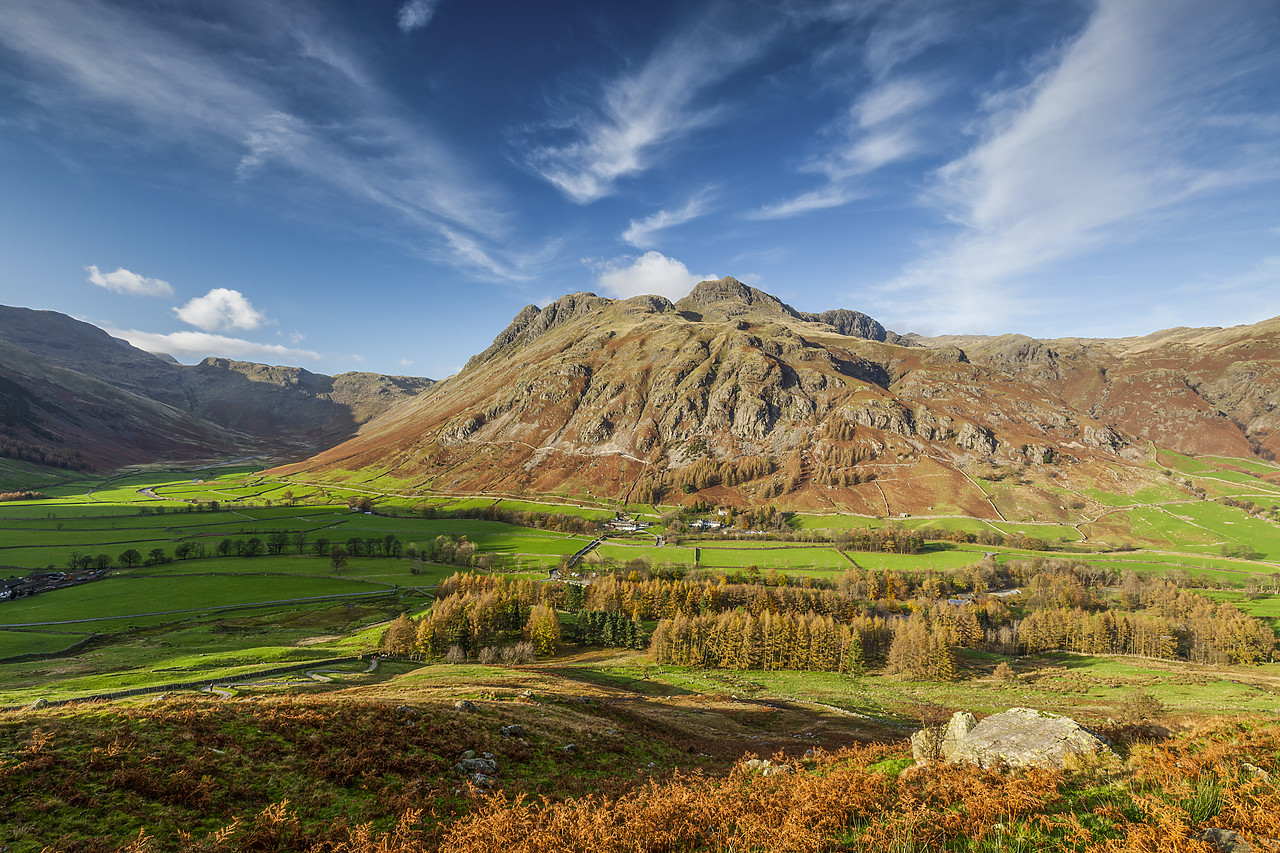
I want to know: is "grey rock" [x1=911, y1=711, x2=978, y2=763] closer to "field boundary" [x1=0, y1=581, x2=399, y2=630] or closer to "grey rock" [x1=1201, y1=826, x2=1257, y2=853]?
"grey rock" [x1=1201, y1=826, x2=1257, y2=853]

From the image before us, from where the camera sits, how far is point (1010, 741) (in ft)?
52.6

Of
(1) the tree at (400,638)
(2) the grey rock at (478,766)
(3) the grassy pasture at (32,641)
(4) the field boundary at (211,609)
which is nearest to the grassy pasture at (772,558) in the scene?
(1) the tree at (400,638)

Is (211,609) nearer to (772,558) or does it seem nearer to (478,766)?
(478,766)

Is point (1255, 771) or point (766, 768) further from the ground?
point (1255, 771)

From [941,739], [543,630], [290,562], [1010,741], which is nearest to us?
[1010,741]

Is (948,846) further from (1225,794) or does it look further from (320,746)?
(320,746)

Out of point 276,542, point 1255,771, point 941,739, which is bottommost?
point 276,542

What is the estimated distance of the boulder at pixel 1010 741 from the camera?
14.2 metres

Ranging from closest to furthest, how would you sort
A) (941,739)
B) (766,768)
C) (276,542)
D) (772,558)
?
(766,768)
(941,739)
(276,542)
(772,558)

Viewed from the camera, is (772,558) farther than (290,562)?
Yes

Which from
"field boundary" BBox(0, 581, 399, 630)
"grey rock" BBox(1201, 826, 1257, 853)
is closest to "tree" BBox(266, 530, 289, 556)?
"field boundary" BBox(0, 581, 399, 630)

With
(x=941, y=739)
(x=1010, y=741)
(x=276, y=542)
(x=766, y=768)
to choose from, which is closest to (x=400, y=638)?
(x=766, y=768)

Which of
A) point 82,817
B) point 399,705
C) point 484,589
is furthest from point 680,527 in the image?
point 82,817

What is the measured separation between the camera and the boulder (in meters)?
14.2
